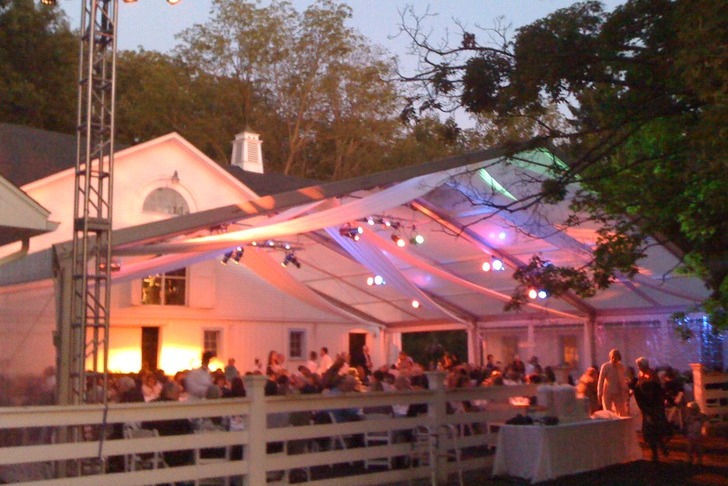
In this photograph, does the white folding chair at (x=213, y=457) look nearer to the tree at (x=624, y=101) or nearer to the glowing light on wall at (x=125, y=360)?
the tree at (x=624, y=101)

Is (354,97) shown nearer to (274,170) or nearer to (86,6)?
(274,170)

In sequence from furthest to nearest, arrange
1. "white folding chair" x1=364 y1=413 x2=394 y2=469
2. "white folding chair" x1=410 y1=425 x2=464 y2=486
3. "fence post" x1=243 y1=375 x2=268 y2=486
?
"white folding chair" x1=364 y1=413 x2=394 y2=469, "white folding chair" x1=410 y1=425 x2=464 y2=486, "fence post" x1=243 y1=375 x2=268 y2=486

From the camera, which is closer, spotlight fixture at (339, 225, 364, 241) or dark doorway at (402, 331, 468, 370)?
spotlight fixture at (339, 225, 364, 241)

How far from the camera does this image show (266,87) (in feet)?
104

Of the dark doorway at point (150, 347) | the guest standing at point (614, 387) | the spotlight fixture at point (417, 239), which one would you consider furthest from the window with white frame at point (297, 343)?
the guest standing at point (614, 387)

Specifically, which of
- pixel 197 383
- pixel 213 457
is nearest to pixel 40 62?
pixel 197 383

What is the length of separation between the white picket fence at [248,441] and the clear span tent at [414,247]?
1933 mm

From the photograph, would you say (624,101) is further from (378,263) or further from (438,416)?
(378,263)

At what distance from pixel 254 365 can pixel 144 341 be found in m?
2.51

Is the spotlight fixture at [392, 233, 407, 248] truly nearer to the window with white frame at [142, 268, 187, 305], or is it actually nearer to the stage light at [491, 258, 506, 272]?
the stage light at [491, 258, 506, 272]

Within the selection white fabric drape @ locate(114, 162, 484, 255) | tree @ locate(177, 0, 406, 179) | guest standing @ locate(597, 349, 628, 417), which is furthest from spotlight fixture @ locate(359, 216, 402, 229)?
tree @ locate(177, 0, 406, 179)

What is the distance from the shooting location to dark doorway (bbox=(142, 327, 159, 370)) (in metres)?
17.6

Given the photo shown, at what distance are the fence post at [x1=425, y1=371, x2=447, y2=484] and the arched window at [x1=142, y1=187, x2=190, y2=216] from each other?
10.1 metres

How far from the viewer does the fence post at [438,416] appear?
8.98 meters
